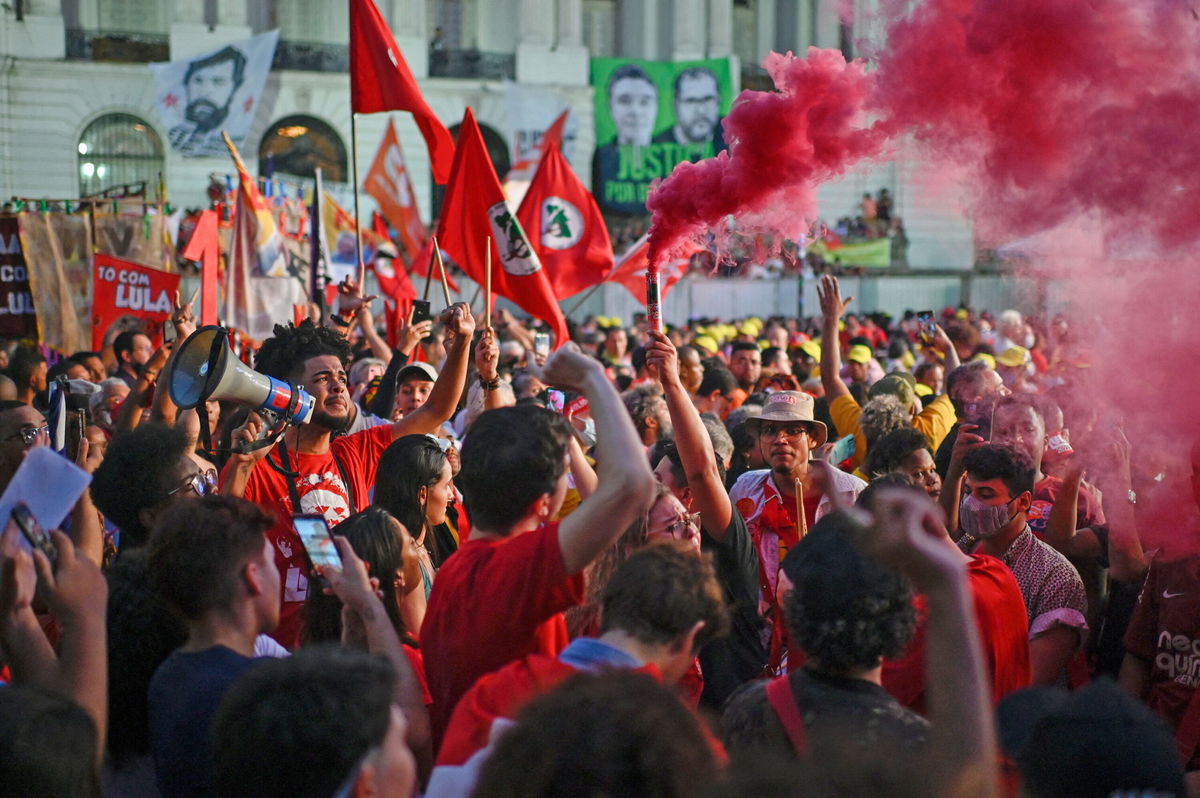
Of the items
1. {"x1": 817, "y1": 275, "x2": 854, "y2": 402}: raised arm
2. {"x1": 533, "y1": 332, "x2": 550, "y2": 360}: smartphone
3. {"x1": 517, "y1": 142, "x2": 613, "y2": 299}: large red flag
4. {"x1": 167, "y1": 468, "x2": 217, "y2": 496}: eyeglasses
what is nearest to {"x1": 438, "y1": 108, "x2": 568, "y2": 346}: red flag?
{"x1": 533, "y1": 332, "x2": 550, "y2": 360}: smartphone

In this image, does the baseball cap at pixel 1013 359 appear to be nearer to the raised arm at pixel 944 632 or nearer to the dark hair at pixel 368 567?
the dark hair at pixel 368 567

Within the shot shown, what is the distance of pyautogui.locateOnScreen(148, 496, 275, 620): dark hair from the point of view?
8.87 feet

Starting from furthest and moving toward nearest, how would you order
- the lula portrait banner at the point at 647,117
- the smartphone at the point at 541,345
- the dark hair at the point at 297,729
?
the lula portrait banner at the point at 647,117
the smartphone at the point at 541,345
the dark hair at the point at 297,729

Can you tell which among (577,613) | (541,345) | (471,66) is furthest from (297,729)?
(471,66)

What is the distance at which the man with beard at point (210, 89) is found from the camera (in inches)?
1070

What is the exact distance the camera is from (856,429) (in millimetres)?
6793

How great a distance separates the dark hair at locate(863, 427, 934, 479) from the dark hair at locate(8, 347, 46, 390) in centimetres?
594

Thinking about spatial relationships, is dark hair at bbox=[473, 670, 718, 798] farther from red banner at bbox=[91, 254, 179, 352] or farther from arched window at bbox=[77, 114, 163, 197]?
arched window at bbox=[77, 114, 163, 197]

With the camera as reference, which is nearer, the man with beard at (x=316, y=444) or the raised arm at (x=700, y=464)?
the raised arm at (x=700, y=464)

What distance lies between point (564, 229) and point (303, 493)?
7.15 metres

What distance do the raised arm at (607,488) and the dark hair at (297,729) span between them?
0.67 m

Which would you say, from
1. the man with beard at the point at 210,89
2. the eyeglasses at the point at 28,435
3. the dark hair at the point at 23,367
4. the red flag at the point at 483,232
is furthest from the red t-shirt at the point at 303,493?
the man with beard at the point at 210,89

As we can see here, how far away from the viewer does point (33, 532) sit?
2.46m

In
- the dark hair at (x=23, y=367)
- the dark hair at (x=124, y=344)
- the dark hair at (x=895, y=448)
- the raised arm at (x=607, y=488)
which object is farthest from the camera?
the dark hair at (x=124, y=344)
